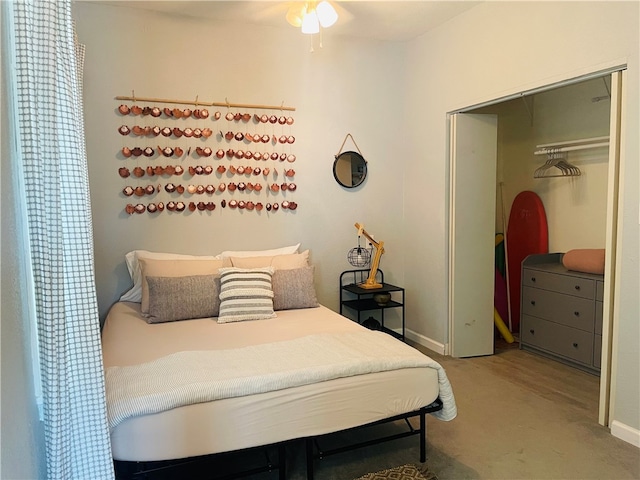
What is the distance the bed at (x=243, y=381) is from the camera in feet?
6.07

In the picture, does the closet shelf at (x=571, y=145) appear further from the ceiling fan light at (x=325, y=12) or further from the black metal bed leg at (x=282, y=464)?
the black metal bed leg at (x=282, y=464)

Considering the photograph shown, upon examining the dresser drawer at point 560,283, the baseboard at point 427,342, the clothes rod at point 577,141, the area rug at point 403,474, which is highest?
the clothes rod at point 577,141

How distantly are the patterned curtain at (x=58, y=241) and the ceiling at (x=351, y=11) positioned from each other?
2.23 metres

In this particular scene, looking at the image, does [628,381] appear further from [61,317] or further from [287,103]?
[287,103]

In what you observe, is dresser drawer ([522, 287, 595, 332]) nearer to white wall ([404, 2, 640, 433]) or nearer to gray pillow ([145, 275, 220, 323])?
white wall ([404, 2, 640, 433])

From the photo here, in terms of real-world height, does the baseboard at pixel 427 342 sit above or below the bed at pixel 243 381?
below

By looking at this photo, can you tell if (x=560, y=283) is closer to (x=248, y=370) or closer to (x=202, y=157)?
(x=248, y=370)

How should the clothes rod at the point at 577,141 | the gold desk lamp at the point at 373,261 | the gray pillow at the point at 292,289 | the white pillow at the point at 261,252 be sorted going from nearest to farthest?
the gray pillow at the point at 292,289 < the white pillow at the point at 261,252 < the clothes rod at the point at 577,141 < the gold desk lamp at the point at 373,261

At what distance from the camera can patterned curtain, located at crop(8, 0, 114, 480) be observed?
125cm

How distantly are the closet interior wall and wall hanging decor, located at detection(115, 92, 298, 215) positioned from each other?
5.49 feet

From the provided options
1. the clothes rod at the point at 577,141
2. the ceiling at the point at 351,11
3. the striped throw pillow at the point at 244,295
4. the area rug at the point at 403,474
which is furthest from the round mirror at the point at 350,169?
the area rug at the point at 403,474

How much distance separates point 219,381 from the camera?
1970 millimetres

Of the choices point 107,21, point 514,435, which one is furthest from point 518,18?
point 107,21

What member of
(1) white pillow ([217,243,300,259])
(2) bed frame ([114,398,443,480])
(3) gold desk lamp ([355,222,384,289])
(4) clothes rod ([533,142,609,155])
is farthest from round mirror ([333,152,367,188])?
(2) bed frame ([114,398,443,480])
